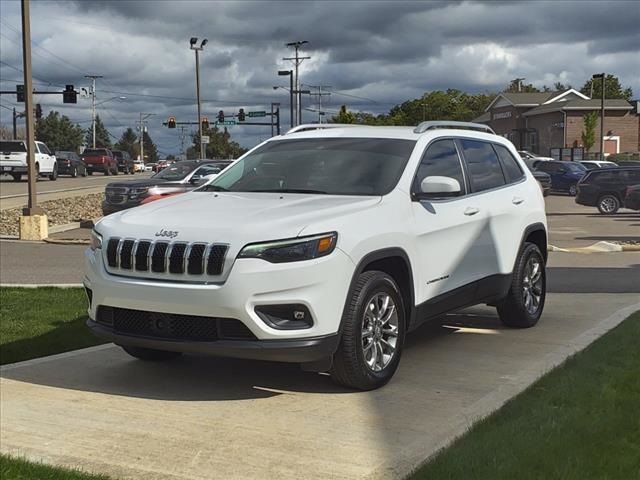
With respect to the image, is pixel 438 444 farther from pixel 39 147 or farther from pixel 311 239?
pixel 39 147

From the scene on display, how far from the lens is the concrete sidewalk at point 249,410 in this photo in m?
4.13

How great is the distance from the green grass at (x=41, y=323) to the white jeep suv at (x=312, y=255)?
1.31 metres

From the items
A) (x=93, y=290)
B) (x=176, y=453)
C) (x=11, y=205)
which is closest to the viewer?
(x=176, y=453)

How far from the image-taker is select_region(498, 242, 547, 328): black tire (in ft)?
24.1

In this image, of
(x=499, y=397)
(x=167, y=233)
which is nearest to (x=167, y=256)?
(x=167, y=233)

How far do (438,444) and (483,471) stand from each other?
558mm

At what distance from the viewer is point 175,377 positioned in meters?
5.83

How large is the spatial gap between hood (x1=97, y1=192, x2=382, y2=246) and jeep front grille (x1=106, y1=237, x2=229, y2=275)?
0.16ft

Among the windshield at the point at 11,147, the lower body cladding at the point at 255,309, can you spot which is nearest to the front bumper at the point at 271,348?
the lower body cladding at the point at 255,309

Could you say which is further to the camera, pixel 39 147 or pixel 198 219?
pixel 39 147

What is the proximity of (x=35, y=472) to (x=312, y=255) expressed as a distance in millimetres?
1908

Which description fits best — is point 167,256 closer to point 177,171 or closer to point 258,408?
point 258,408

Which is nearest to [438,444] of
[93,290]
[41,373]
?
[93,290]

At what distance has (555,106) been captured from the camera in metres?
75.4
